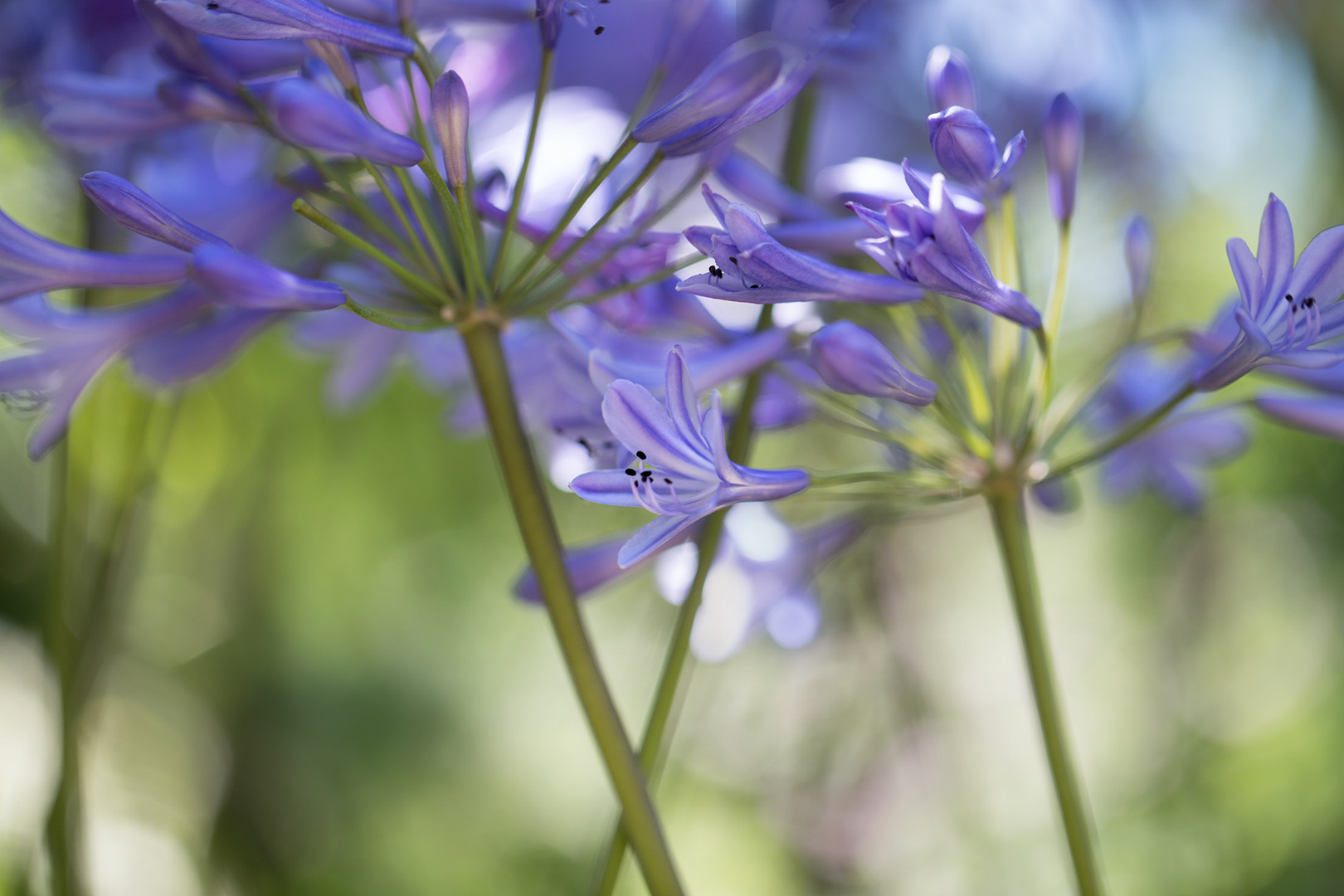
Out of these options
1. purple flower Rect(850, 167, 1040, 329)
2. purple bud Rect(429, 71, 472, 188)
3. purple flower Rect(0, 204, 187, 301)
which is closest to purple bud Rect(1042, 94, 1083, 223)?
purple flower Rect(850, 167, 1040, 329)

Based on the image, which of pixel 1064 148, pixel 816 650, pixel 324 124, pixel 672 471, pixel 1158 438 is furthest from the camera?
pixel 816 650

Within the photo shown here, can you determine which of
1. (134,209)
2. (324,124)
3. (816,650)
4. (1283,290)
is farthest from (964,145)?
(816,650)

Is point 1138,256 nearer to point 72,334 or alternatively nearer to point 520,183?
point 520,183

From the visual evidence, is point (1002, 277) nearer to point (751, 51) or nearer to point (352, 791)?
point (751, 51)

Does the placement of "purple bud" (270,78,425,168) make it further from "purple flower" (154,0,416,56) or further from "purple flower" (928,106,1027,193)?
"purple flower" (928,106,1027,193)

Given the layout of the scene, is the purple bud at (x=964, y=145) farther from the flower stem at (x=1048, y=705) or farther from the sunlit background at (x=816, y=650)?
the sunlit background at (x=816, y=650)

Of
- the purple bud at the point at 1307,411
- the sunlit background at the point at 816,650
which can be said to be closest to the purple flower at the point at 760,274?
the purple bud at the point at 1307,411
